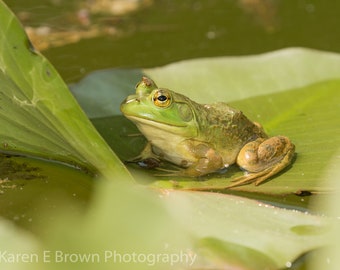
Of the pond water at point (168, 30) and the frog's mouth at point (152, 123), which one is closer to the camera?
the frog's mouth at point (152, 123)

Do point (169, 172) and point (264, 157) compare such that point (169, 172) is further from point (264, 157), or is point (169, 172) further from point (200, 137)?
point (264, 157)

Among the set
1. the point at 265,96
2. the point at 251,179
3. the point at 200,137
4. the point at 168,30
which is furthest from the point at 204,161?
the point at 168,30

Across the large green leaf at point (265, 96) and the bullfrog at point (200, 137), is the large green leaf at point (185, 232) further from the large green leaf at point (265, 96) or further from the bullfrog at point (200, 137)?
the bullfrog at point (200, 137)

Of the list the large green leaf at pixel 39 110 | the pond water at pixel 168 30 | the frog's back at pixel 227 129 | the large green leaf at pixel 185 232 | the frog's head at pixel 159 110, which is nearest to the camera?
the large green leaf at pixel 185 232

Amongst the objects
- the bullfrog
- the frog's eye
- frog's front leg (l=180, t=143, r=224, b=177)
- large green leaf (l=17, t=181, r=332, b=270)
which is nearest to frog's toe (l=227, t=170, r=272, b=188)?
the bullfrog

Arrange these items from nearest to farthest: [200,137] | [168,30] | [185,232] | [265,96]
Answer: [185,232] < [200,137] < [265,96] < [168,30]

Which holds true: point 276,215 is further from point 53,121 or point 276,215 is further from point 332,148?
point 53,121

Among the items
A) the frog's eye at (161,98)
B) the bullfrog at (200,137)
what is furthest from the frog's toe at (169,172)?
the frog's eye at (161,98)
